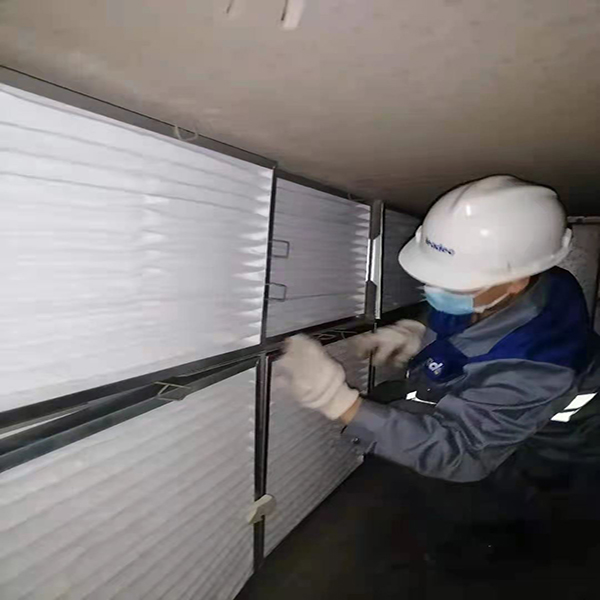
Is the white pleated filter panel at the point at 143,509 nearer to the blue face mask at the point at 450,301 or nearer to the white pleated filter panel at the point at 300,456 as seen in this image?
the white pleated filter panel at the point at 300,456

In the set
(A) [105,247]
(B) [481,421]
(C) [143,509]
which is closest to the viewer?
(A) [105,247]

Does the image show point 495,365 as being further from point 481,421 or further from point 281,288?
point 281,288

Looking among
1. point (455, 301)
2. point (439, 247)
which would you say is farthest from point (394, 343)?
point (439, 247)

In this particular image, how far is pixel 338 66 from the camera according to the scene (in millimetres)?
740

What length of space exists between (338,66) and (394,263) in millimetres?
2003

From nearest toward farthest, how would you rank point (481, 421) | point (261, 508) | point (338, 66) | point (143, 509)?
point (338, 66), point (143, 509), point (481, 421), point (261, 508)

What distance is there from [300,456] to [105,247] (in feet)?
3.88

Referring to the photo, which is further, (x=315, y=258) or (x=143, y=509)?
(x=315, y=258)

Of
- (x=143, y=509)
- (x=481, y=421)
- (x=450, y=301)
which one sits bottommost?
(x=143, y=509)

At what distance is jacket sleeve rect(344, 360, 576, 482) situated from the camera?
52.6 inches

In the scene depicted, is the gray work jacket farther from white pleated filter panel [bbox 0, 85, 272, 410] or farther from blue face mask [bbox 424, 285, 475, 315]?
white pleated filter panel [bbox 0, 85, 272, 410]

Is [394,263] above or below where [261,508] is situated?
above

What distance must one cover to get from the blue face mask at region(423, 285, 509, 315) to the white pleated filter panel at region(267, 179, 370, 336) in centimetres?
47

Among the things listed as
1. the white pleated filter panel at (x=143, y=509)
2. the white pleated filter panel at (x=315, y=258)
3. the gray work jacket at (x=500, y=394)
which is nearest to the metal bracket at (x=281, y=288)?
the white pleated filter panel at (x=315, y=258)
